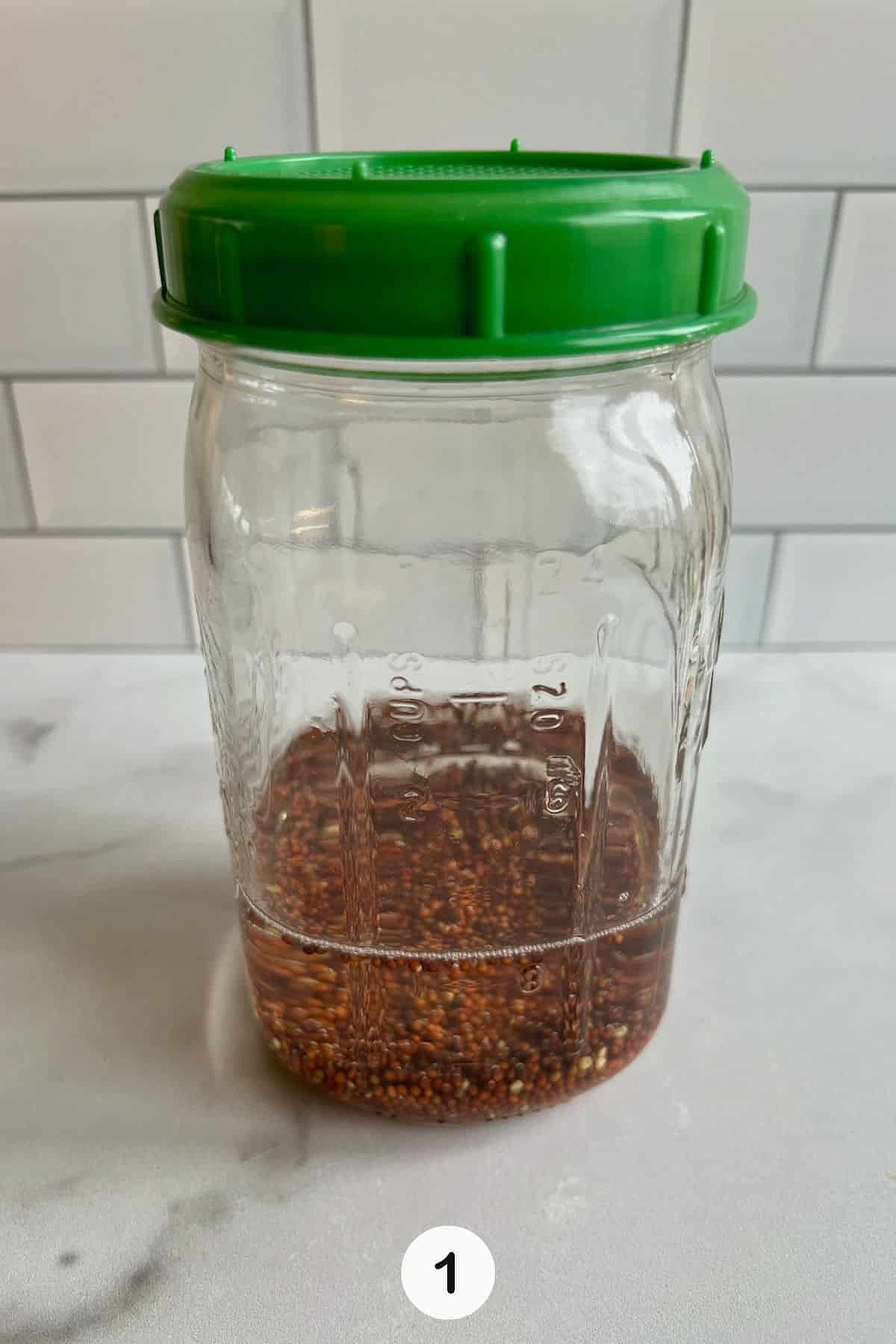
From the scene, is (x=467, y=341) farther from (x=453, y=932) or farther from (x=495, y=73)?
(x=495, y=73)

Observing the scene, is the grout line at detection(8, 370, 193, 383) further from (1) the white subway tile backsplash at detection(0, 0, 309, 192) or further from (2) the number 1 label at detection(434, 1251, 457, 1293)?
(2) the number 1 label at detection(434, 1251, 457, 1293)

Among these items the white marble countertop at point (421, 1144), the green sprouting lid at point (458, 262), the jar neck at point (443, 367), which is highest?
the green sprouting lid at point (458, 262)

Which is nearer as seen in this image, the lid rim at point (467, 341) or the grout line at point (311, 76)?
the lid rim at point (467, 341)

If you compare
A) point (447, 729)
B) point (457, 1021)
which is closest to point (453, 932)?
point (457, 1021)

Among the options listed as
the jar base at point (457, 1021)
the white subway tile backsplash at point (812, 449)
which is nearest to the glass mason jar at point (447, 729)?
the jar base at point (457, 1021)

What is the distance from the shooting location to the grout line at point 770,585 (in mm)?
800

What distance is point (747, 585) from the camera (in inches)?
32.0

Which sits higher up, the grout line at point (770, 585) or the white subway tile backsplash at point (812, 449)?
the white subway tile backsplash at point (812, 449)

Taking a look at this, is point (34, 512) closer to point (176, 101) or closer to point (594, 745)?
point (176, 101)

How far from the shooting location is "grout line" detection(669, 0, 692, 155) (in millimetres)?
646

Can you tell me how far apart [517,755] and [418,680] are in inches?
2.8

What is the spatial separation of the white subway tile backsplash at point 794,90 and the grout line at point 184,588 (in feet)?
1.36

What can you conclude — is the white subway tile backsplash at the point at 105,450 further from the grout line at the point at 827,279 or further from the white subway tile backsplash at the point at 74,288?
the grout line at the point at 827,279

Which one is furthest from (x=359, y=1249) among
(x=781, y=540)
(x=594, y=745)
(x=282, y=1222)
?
(x=781, y=540)
